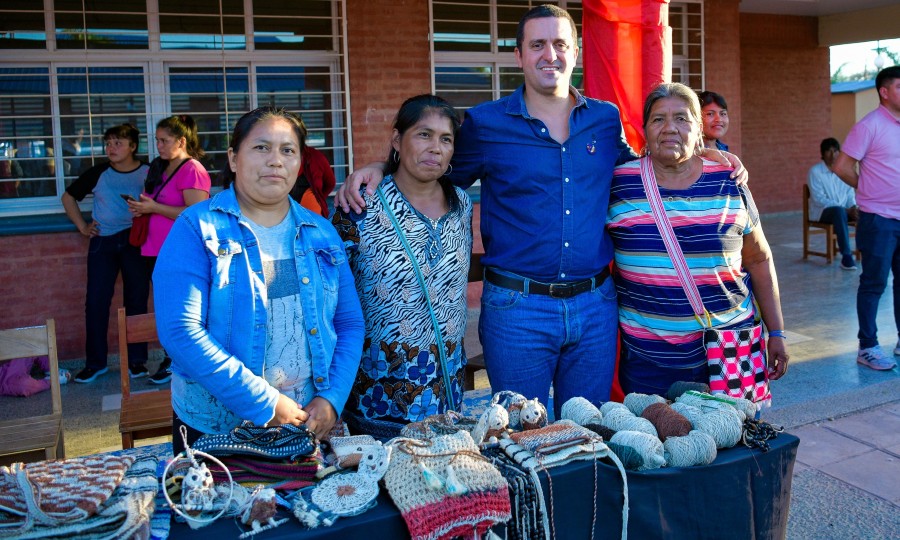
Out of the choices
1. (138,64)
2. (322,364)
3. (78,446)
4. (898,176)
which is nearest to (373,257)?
(322,364)

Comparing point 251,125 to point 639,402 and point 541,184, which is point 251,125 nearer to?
point 541,184

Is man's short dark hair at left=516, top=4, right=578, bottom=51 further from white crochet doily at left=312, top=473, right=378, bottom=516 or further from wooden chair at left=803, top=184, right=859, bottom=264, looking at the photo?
wooden chair at left=803, top=184, right=859, bottom=264

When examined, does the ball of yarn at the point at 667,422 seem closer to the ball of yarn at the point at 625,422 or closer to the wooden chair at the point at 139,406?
the ball of yarn at the point at 625,422

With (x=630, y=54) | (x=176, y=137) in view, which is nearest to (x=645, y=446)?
(x=630, y=54)

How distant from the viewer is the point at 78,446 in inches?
193

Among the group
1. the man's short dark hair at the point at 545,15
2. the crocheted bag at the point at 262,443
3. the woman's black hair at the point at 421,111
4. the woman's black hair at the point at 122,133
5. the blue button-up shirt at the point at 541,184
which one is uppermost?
the man's short dark hair at the point at 545,15

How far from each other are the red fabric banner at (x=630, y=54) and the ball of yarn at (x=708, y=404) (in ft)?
5.86

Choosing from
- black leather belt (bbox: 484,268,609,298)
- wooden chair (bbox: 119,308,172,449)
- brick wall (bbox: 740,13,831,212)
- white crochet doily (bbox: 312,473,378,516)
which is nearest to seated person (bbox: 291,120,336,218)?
wooden chair (bbox: 119,308,172,449)

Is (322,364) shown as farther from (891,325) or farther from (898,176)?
(891,325)

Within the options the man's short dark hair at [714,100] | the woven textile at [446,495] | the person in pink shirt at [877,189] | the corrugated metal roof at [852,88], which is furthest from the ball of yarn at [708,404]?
the corrugated metal roof at [852,88]

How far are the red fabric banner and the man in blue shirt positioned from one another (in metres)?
0.90

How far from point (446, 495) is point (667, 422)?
30.1 inches

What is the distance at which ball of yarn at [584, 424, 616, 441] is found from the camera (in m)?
2.43

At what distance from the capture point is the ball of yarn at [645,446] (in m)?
2.28
